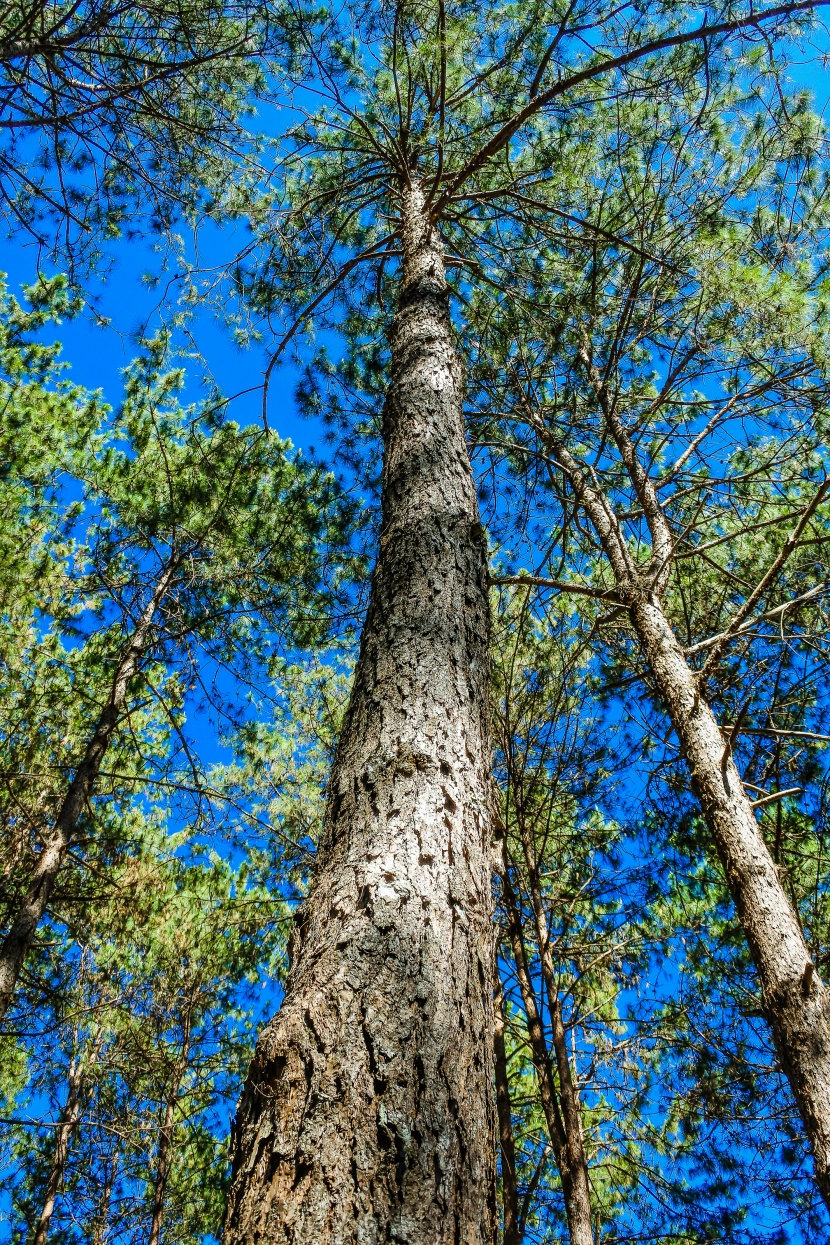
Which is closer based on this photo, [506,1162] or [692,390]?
[506,1162]

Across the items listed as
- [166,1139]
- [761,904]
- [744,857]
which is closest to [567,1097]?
[761,904]

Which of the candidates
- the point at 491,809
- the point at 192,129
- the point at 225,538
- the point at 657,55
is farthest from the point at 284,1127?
the point at 657,55

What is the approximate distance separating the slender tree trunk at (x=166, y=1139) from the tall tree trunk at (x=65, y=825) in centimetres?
184

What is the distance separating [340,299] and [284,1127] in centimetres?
556

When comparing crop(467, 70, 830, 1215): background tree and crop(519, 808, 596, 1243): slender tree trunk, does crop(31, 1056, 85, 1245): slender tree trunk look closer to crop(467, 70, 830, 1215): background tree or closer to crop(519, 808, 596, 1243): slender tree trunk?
crop(519, 808, 596, 1243): slender tree trunk

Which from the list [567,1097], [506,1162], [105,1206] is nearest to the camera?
[506,1162]

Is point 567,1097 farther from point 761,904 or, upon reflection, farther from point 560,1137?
point 761,904

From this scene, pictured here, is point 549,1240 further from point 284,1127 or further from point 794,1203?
point 284,1127

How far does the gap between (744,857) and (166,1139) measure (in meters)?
5.32

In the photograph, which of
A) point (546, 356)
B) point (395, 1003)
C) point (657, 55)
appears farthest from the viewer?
point (546, 356)

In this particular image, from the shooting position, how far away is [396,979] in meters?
1.11

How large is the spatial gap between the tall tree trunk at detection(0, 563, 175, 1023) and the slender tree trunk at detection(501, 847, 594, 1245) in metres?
3.16

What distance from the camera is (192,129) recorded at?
141 inches

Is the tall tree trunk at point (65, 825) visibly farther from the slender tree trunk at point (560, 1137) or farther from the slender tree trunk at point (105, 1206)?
the slender tree trunk at point (560, 1137)
